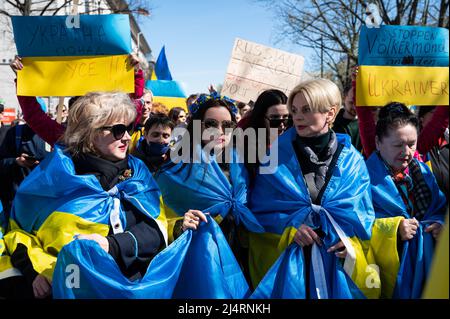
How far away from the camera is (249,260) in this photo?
299 centimetres

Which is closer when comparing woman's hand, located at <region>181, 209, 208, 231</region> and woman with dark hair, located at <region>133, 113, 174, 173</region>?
woman's hand, located at <region>181, 209, 208, 231</region>

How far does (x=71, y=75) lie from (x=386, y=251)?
277 cm

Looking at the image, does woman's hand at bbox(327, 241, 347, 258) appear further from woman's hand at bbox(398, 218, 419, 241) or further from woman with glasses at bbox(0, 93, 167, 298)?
woman with glasses at bbox(0, 93, 167, 298)

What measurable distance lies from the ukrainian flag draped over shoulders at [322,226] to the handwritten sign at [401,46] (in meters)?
1.31

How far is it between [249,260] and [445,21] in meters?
12.7

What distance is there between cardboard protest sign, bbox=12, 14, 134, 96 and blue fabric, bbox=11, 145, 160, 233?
1251mm

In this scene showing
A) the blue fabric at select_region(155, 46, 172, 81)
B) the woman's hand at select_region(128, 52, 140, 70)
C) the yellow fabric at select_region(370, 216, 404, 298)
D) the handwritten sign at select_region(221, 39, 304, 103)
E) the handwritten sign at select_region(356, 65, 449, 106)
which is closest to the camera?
the yellow fabric at select_region(370, 216, 404, 298)

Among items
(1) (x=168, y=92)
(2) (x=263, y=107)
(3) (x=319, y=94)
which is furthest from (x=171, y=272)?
(1) (x=168, y=92)

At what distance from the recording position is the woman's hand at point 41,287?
2.43m

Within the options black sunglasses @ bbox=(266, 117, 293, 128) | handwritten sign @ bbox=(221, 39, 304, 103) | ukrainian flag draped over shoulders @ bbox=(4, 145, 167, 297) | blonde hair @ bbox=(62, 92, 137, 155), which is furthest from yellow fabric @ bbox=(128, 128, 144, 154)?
ukrainian flag draped over shoulders @ bbox=(4, 145, 167, 297)

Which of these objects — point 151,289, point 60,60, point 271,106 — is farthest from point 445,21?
point 151,289

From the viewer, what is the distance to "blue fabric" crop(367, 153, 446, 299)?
269 cm

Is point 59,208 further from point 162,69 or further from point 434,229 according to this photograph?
point 162,69
